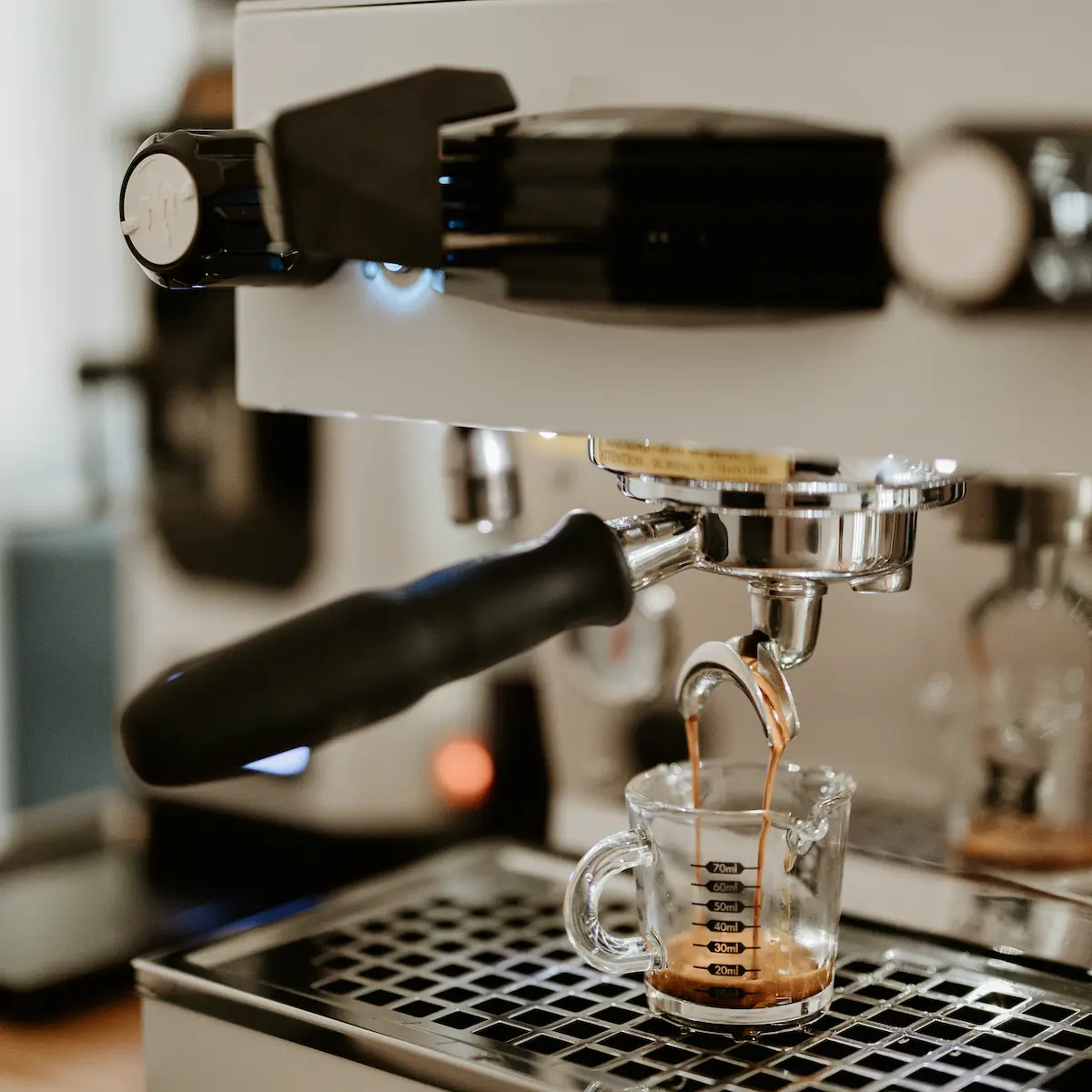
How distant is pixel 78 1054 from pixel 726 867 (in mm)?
356

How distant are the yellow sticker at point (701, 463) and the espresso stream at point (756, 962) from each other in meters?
0.08

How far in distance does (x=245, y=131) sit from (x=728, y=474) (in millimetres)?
172

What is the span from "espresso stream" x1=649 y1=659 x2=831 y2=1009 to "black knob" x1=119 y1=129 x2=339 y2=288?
21 cm

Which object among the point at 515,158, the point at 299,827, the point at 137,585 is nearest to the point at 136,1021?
the point at 299,827

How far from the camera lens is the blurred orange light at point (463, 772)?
94 cm

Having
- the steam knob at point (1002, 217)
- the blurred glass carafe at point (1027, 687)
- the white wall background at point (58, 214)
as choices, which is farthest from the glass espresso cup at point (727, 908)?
the white wall background at point (58, 214)

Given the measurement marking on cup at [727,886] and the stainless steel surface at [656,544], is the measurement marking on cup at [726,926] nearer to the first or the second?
the measurement marking on cup at [727,886]

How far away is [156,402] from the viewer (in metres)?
1.05

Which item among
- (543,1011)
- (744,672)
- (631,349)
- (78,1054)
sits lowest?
(78,1054)

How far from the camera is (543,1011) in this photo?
522 mm

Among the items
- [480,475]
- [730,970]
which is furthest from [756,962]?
[480,475]

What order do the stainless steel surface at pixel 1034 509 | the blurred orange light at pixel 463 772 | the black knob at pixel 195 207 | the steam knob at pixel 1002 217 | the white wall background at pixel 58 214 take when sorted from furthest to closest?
the white wall background at pixel 58 214
the blurred orange light at pixel 463 772
the stainless steel surface at pixel 1034 509
the black knob at pixel 195 207
the steam knob at pixel 1002 217

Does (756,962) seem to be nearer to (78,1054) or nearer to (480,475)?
Answer: (480,475)

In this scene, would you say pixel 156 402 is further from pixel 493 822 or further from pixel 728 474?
pixel 728 474
